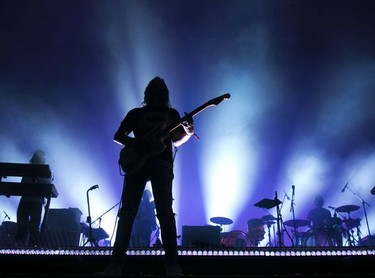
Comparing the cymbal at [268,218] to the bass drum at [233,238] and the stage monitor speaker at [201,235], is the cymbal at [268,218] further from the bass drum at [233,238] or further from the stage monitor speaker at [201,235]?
the stage monitor speaker at [201,235]

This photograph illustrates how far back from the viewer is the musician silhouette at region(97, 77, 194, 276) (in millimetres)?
3120

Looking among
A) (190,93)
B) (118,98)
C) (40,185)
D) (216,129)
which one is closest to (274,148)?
(216,129)

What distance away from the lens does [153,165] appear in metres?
3.42

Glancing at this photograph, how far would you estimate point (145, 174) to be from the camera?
135 inches

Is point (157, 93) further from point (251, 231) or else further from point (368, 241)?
point (368, 241)

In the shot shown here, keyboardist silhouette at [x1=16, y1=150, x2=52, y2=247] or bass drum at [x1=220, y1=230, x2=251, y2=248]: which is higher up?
bass drum at [x1=220, y1=230, x2=251, y2=248]

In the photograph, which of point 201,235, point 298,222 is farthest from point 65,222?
point 298,222

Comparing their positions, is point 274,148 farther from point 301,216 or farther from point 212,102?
point 212,102

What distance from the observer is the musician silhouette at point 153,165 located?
3.12m

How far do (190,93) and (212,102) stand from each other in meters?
7.84
